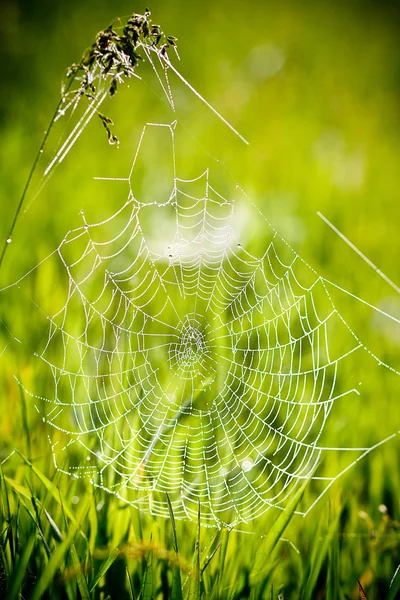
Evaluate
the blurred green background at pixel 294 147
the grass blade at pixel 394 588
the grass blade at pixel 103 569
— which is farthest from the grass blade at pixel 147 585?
the grass blade at pixel 394 588

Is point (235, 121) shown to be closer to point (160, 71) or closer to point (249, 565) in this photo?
point (160, 71)

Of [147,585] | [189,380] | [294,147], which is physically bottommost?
[147,585]

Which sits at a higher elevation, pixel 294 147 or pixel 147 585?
pixel 294 147

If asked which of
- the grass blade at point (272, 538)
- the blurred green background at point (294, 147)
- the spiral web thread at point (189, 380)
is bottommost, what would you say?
the grass blade at point (272, 538)

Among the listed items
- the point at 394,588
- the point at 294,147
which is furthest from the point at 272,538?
the point at 294,147

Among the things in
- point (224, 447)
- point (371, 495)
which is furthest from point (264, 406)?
point (371, 495)

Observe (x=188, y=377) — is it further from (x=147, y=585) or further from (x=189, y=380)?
(x=147, y=585)

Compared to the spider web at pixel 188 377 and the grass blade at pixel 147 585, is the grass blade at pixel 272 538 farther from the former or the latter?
the grass blade at pixel 147 585
